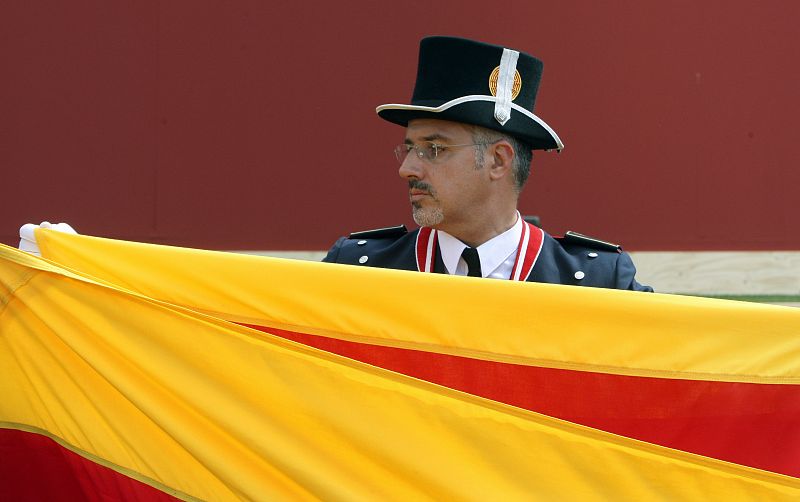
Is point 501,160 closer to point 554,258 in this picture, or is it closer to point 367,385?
point 554,258

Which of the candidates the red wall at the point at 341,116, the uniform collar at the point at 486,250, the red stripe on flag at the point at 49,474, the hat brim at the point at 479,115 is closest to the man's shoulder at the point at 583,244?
the uniform collar at the point at 486,250

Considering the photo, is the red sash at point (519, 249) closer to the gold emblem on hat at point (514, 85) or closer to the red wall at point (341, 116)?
the gold emblem on hat at point (514, 85)

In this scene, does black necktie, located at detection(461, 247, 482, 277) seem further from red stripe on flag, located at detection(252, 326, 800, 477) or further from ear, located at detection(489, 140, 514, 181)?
red stripe on flag, located at detection(252, 326, 800, 477)

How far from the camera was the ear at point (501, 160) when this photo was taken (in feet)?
9.61

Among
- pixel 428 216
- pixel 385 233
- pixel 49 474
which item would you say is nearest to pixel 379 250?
pixel 385 233

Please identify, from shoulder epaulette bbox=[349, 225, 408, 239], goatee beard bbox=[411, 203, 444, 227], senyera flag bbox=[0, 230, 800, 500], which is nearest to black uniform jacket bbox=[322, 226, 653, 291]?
shoulder epaulette bbox=[349, 225, 408, 239]

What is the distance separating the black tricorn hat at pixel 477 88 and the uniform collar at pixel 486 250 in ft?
0.92

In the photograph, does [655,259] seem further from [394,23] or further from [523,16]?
[394,23]

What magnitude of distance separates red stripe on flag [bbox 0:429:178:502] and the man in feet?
3.43

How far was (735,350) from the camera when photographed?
2191 millimetres

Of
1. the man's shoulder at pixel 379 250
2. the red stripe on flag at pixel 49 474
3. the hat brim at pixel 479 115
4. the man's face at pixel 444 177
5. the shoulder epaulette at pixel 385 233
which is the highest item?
the hat brim at pixel 479 115

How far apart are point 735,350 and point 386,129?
318cm

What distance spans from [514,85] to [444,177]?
1.05 ft

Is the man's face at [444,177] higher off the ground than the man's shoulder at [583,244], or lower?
higher
